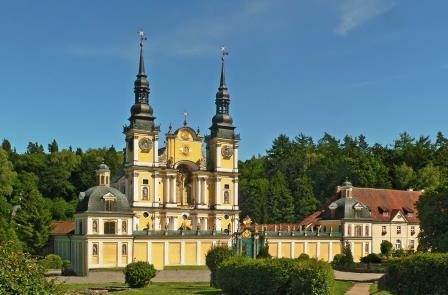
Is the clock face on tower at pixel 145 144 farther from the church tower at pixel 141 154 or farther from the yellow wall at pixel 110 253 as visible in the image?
the yellow wall at pixel 110 253

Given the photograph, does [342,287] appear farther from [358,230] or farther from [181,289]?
[358,230]

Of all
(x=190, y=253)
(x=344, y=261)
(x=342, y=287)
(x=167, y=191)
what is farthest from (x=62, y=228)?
(x=342, y=287)

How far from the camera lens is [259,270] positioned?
29.3 meters

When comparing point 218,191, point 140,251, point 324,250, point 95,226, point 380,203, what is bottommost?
point 324,250

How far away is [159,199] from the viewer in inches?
2566

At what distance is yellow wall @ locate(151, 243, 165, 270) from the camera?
55.1 metres

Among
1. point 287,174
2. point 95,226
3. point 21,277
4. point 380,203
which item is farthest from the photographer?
point 287,174

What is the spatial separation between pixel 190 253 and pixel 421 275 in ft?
114

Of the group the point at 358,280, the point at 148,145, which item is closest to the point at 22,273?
the point at 358,280

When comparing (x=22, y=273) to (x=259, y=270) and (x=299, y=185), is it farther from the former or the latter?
(x=299, y=185)

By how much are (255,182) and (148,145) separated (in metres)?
31.6

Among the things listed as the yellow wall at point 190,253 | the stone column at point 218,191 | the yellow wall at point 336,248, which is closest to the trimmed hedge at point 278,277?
the yellow wall at point 190,253

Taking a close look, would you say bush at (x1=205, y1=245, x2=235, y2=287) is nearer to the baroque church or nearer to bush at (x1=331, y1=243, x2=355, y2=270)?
the baroque church

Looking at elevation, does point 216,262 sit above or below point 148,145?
below
